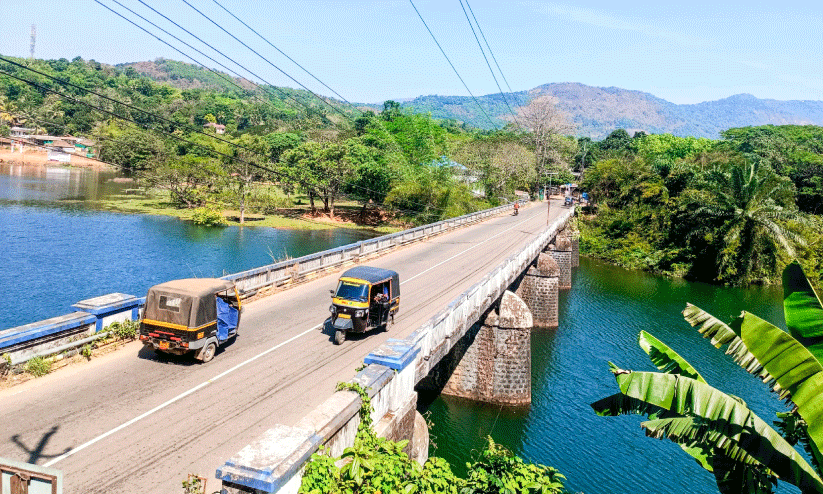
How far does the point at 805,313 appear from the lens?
809 cm

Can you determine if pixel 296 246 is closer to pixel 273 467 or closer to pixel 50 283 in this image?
pixel 50 283

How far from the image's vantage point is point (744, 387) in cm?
2862

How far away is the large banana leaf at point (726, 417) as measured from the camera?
7504mm

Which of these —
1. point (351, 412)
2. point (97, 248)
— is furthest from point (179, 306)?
point (97, 248)

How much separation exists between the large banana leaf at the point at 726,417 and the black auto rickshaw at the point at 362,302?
988 cm

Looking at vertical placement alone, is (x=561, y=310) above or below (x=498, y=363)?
below

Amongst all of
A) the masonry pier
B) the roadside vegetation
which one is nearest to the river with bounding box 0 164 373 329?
the roadside vegetation

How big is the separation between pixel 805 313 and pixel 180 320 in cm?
1237

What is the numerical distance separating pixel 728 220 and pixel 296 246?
39.9 metres

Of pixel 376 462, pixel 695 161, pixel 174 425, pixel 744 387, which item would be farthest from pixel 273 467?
pixel 695 161

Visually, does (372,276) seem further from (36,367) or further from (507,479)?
(507,479)

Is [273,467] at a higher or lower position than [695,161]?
lower

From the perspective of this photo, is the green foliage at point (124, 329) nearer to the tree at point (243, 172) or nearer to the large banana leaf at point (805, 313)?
the large banana leaf at point (805, 313)

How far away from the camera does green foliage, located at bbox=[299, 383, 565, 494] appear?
25.6ft
